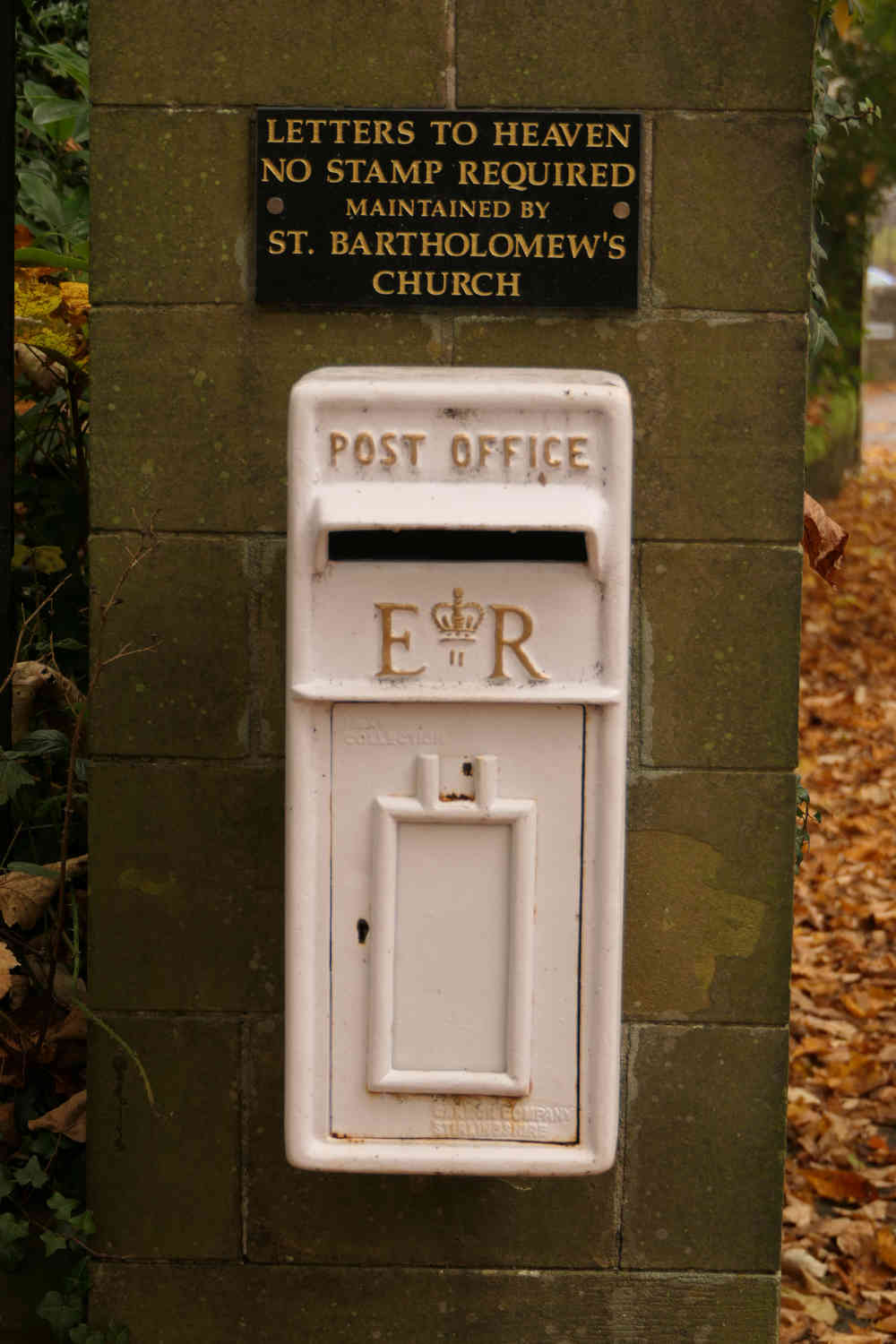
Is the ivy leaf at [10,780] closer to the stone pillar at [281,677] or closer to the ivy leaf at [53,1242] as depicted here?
the stone pillar at [281,677]

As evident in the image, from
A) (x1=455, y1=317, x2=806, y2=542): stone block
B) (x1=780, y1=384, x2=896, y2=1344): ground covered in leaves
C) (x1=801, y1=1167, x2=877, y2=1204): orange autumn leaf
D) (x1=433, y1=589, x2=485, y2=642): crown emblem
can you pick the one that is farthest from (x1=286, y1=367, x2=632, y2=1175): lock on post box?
(x1=801, y1=1167, x2=877, y2=1204): orange autumn leaf

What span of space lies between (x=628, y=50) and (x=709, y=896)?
1.31 m

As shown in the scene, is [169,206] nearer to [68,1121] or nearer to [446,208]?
[446,208]

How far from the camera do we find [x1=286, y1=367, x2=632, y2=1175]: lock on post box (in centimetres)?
198

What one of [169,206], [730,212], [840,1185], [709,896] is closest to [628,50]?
[730,212]

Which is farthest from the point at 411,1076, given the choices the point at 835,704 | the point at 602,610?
the point at 835,704

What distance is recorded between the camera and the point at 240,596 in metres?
2.37

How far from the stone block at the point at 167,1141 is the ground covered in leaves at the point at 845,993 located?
1.25m

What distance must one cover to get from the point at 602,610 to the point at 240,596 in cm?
66

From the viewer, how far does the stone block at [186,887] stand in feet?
7.91

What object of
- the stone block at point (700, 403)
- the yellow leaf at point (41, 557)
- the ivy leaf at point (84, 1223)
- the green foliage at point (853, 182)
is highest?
the green foliage at point (853, 182)

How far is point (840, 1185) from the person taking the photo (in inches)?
138

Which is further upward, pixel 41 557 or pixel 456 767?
pixel 41 557

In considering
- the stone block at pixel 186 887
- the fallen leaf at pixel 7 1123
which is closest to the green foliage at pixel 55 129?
the stone block at pixel 186 887
